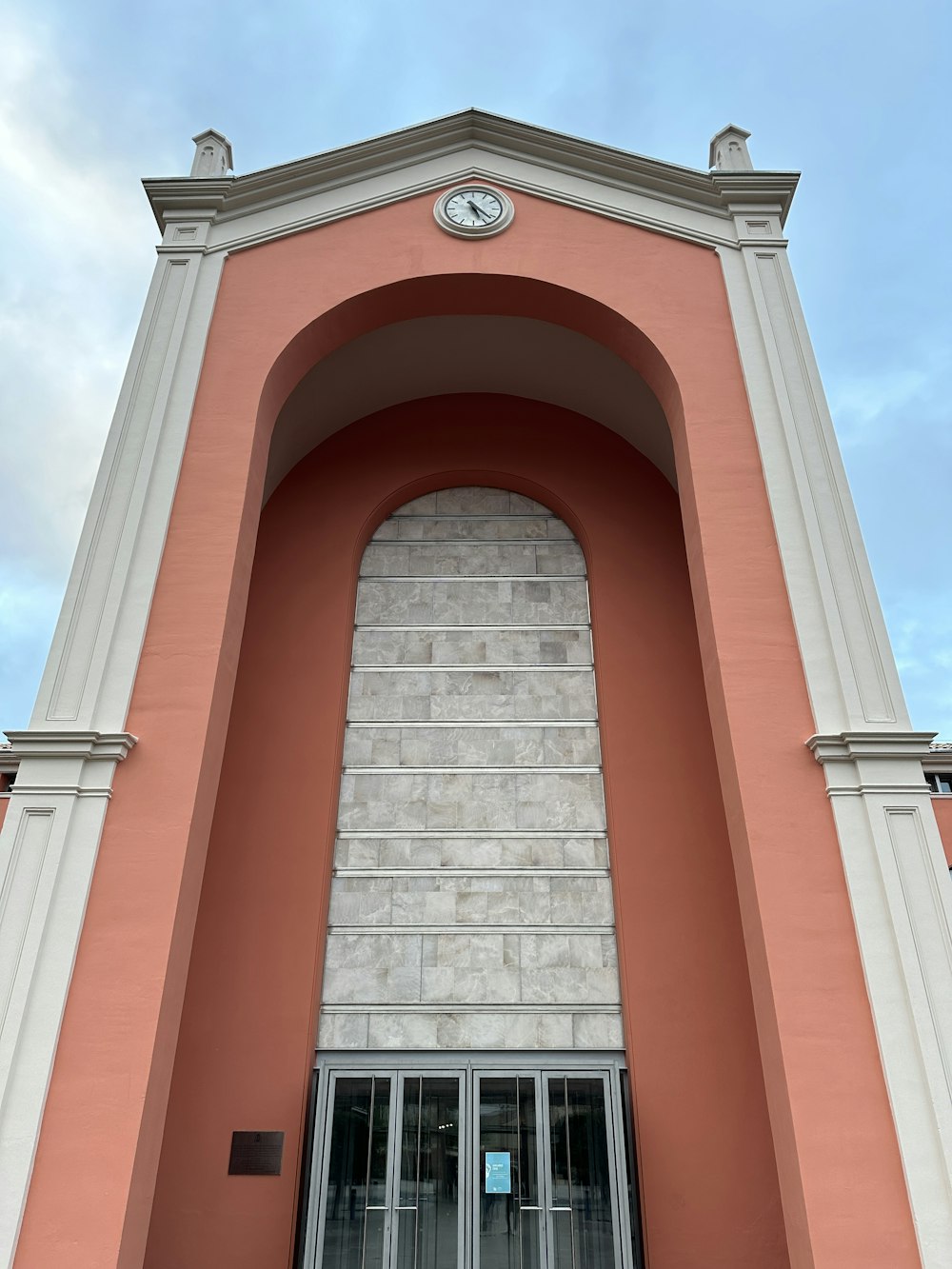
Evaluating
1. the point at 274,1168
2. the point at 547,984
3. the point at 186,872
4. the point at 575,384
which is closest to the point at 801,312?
the point at 575,384

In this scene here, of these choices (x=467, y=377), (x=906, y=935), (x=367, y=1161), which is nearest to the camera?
(x=906, y=935)

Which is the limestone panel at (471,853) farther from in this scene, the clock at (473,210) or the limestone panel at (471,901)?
the clock at (473,210)

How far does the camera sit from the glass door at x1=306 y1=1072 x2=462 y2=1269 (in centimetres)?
792

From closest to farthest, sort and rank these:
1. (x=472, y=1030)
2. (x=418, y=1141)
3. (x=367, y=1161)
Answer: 1. (x=367, y=1161)
2. (x=418, y=1141)
3. (x=472, y=1030)

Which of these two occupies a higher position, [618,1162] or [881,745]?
[881,745]

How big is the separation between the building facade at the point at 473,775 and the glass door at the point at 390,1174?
0.03m

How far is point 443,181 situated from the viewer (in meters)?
11.2

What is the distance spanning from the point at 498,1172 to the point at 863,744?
4819 millimetres

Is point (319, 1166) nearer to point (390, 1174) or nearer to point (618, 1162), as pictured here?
point (390, 1174)

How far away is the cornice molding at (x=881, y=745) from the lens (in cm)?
739

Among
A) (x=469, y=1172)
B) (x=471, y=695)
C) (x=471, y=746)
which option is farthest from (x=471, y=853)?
(x=469, y=1172)

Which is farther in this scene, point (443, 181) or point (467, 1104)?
point (443, 181)

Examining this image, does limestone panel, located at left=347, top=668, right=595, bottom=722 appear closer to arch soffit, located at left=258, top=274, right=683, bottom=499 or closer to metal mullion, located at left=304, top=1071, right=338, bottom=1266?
arch soffit, located at left=258, top=274, right=683, bottom=499

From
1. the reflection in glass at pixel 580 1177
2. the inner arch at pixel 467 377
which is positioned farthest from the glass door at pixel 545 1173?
the inner arch at pixel 467 377
